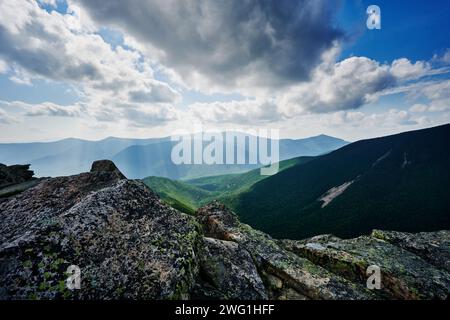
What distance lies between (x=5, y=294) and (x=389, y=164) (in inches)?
9494

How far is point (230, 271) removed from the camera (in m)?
9.63

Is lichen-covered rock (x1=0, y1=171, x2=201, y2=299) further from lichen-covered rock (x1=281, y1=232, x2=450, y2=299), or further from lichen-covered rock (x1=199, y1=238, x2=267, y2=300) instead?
lichen-covered rock (x1=281, y1=232, x2=450, y2=299)

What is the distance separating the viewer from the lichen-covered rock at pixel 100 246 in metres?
6.80

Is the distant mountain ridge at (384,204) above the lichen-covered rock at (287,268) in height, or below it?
below

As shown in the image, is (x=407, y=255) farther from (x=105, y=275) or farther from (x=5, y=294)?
(x=5, y=294)

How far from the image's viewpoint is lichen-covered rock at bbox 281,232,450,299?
10.3 metres

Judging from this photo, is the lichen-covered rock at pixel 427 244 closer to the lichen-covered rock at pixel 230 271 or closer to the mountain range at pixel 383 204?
the lichen-covered rock at pixel 230 271

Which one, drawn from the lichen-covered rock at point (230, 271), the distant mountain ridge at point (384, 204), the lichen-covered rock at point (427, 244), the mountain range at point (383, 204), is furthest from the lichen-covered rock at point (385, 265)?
the distant mountain ridge at point (384, 204)

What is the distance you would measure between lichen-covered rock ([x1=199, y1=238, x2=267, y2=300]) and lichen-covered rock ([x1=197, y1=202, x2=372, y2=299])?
940 millimetres

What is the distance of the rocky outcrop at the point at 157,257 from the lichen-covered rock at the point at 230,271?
1.6 inches

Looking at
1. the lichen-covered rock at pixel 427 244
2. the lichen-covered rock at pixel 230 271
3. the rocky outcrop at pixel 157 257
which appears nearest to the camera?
the rocky outcrop at pixel 157 257

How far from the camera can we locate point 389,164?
19850 centimetres

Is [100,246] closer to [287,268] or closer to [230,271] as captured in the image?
[230,271]

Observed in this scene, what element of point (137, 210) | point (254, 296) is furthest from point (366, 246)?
point (137, 210)
